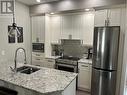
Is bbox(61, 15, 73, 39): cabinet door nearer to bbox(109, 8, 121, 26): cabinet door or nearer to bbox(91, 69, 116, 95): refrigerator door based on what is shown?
bbox(109, 8, 121, 26): cabinet door

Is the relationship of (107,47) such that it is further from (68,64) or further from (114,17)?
(68,64)

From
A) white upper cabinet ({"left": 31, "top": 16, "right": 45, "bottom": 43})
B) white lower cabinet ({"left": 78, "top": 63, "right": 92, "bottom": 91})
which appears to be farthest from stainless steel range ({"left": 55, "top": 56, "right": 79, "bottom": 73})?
white upper cabinet ({"left": 31, "top": 16, "right": 45, "bottom": 43})

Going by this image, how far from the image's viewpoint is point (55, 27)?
161 inches

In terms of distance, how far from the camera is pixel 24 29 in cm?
393

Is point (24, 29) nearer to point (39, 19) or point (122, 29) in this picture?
point (39, 19)

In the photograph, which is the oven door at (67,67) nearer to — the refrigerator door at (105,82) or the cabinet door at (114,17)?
the refrigerator door at (105,82)

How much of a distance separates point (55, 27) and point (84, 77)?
214cm

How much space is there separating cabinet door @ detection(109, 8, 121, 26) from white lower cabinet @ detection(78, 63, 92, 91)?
1370mm

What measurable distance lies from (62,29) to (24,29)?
1.43 m

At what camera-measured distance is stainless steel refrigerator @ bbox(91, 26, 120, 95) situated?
2.53m

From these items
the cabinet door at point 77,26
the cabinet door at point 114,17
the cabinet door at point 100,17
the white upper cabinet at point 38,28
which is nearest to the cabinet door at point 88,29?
the cabinet door at point 77,26

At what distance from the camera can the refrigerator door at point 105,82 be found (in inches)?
104

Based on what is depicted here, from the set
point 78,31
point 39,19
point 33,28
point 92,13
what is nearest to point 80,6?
point 92,13

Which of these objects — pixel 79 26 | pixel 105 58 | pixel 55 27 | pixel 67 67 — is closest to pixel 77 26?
pixel 79 26
